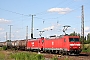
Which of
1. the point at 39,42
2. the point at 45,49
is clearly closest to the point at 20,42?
the point at 39,42

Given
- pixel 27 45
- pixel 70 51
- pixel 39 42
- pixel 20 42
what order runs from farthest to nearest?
pixel 20 42, pixel 27 45, pixel 39 42, pixel 70 51

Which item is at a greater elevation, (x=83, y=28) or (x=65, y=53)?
(x=83, y=28)

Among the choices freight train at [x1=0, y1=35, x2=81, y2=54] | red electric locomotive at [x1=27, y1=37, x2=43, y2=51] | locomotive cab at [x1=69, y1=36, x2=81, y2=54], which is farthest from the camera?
red electric locomotive at [x1=27, y1=37, x2=43, y2=51]

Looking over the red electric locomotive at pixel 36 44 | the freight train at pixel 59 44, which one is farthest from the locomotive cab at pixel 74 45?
the red electric locomotive at pixel 36 44

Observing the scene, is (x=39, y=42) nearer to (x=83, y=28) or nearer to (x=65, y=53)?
(x=83, y=28)

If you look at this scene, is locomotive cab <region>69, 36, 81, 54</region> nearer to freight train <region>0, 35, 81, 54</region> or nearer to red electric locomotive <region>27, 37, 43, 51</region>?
freight train <region>0, 35, 81, 54</region>

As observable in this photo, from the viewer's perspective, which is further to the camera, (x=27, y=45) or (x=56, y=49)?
(x=27, y=45)

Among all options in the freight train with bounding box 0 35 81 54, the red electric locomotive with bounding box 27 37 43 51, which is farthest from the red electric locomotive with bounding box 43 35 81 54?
the red electric locomotive with bounding box 27 37 43 51

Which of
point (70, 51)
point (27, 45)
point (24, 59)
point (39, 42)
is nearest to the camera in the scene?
point (24, 59)

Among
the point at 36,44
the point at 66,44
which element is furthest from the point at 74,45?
the point at 36,44

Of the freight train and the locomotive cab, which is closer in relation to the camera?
the locomotive cab

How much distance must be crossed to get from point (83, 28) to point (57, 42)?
914cm

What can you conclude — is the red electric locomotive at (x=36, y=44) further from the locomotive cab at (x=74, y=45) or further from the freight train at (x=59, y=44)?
the locomotive cab at (x=74, y=45)

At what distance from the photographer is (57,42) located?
40.3 m
